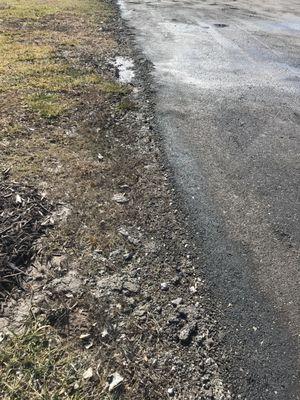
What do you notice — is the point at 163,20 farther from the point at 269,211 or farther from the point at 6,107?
the point at 269,211

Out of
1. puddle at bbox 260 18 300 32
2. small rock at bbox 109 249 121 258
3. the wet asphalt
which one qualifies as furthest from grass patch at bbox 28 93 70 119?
puddle at bbox 260 18 300 32

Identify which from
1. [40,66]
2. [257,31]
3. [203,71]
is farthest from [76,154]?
[257,31]

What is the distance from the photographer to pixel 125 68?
9078mm

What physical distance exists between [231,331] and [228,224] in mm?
1424

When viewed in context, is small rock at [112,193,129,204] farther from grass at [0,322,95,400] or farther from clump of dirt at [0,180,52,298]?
grass at [0,322,95,400]

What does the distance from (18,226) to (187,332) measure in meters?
1.82

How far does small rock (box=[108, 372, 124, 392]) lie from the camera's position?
2.82 m

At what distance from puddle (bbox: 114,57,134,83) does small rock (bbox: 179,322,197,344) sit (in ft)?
19.6

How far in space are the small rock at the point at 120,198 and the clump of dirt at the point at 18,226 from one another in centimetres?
73

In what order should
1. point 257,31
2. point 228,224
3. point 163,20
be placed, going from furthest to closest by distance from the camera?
point 163,20
point 257,31
point 228,224

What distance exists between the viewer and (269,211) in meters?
4.75

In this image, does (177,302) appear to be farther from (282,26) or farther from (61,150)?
(282,26)

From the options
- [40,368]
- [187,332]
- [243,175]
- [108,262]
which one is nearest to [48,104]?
[243,175]

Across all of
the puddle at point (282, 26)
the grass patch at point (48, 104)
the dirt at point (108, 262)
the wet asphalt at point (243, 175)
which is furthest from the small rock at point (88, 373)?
the puddle at point (282, 26)
